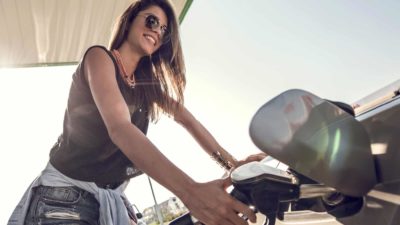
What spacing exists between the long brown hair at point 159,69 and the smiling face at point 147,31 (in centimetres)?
5

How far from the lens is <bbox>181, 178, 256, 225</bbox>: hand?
83cm

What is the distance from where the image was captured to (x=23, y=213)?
5.00 feet

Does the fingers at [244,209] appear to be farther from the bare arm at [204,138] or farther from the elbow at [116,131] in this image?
the bare arm at [204,138]

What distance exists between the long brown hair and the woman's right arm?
1.40 ft

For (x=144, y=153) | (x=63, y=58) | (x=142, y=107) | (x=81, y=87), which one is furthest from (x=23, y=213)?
(x=63, y=58)

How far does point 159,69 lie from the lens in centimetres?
211

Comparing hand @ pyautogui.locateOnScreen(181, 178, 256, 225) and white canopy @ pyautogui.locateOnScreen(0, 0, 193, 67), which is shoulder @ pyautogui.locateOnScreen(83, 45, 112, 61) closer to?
hand @ pyautogui.locateOnScreen(181, 178, 256, 225)

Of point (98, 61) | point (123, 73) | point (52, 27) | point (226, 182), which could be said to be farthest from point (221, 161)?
point (52, 27)

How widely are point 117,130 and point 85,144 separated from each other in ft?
1.78

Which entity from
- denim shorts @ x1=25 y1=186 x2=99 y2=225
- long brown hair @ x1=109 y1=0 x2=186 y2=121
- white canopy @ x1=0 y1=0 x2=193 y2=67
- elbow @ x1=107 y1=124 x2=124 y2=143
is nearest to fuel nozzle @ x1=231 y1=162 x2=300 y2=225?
elbow @ x1=107 y1=124 x2=124 y2=143

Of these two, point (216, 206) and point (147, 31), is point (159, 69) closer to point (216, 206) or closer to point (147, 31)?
→ point (147, 31)

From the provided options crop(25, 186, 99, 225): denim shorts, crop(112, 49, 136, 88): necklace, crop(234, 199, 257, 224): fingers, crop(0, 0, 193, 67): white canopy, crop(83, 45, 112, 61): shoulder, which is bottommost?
crop(234, 199, 257, 224): fingers

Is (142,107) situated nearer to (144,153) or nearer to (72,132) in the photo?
(72,132)

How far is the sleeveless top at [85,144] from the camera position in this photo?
159 cm
